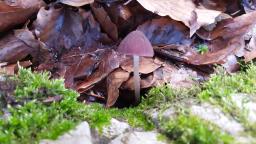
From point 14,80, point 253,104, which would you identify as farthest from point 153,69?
point 14,80

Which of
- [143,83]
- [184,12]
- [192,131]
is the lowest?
[143,83]

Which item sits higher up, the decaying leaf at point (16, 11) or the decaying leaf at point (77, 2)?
the decaying leaf at point (77, 2)

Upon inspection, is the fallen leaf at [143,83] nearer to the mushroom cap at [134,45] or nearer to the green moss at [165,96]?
the green moss at [165,96]

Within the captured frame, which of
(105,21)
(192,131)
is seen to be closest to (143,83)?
(105,21)

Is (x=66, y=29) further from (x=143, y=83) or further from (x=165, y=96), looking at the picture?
(x=165, y=96)

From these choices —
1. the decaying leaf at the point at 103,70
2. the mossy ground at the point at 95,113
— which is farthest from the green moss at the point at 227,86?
the decaying leaf at the point at 103,70

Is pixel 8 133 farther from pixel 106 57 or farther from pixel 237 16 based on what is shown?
pixel 237 16
